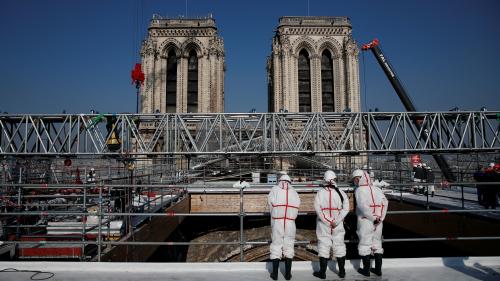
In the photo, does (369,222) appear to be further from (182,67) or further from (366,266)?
(182,67)

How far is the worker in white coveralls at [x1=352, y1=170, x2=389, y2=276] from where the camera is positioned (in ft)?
17.5

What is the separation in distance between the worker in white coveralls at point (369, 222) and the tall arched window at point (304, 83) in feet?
119

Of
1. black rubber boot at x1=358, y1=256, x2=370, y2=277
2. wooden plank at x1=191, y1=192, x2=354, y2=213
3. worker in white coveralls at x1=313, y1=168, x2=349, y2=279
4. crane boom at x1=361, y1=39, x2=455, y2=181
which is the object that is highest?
crane boom at x1=361, y1=39, x2=455, y2=181

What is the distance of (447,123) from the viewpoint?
61.6 ft

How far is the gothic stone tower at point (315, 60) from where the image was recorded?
130ft

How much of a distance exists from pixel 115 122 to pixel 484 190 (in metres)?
16.3

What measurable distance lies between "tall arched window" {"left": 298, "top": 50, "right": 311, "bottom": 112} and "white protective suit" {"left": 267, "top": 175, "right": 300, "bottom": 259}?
3662 cm

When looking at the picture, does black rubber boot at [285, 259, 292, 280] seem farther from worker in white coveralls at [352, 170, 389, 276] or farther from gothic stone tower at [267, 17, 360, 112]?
gothic stone tower at [267, 17, 360, 112]

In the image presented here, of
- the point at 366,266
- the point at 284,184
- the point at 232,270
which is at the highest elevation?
the point at 284,184

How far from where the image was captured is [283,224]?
17.1 feet

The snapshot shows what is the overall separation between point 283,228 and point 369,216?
4.43ft

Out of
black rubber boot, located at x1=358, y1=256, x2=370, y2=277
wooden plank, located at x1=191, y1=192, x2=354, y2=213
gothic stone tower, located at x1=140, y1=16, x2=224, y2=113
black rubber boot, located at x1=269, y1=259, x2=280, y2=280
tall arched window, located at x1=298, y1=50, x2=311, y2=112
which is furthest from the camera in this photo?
tall arched window, located at x1=298, y1=50, x2=311, y2=112

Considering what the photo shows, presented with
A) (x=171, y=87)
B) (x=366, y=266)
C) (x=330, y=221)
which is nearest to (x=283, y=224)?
(x=330, y=221)

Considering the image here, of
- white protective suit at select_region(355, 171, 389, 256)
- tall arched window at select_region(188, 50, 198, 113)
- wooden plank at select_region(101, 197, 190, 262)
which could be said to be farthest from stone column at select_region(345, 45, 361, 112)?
white protective suit at select_region(355, 171, 389, 256)
